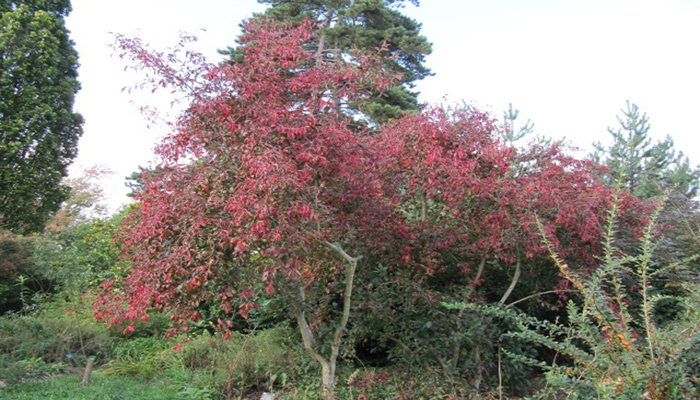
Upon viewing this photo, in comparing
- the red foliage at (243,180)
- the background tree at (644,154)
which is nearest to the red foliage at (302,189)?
the red foliage at (243,180)

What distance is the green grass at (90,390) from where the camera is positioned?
13.4 ft

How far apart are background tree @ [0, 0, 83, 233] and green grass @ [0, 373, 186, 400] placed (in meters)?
10.1

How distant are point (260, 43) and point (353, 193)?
147 cm

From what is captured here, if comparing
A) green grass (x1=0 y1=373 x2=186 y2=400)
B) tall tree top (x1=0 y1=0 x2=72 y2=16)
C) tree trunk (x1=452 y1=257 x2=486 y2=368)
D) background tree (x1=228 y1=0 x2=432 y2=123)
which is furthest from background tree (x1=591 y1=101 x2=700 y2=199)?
tall tree top (x1=0 y1=0 x2=72 y2=16)

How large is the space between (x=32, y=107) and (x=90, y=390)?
11.9 metres

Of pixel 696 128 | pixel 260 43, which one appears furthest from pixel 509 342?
pixel 696 128

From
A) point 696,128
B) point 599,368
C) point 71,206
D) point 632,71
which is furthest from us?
point 71,206

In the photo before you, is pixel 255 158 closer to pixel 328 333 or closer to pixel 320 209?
pixel 320 209

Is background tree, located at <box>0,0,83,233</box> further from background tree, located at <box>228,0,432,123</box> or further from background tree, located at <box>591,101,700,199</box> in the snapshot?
background tree, located at <box>591,101,700,199</box>

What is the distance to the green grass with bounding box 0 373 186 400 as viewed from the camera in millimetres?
4094

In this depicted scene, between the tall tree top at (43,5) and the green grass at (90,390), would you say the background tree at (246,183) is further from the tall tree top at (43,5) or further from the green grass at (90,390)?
the tall tree top at (43,5)

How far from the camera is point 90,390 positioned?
14.3 ft

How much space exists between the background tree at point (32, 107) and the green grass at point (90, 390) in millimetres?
10105

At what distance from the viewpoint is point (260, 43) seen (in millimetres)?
3760
